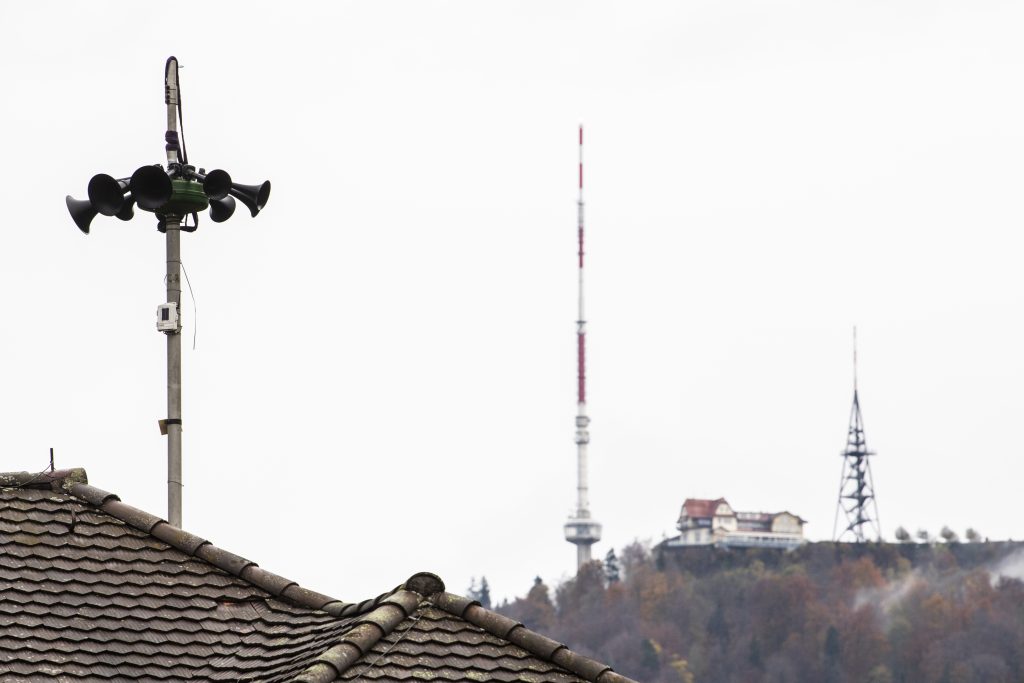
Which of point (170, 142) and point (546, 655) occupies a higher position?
point (170, 142)

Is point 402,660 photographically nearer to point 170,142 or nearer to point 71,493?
point 71,493

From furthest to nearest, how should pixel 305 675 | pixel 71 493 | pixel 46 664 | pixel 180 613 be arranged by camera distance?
pixel 71 493
pixel 180 613
pixel 46 664
pixel 305 675

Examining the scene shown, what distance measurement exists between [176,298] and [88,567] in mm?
4002

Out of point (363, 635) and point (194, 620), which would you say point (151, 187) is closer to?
point (194, 620)

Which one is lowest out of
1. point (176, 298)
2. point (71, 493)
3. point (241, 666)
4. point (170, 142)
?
point (241, 666)

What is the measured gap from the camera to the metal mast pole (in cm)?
1730

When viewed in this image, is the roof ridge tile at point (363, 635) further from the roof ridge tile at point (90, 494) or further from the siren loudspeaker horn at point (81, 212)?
the siren loudspeaker horn at point (81, 212)

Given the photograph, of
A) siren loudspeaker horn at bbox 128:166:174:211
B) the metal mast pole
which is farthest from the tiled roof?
siren loudspeaker horn at bbox 128:166:174:211

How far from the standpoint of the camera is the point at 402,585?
13.4 m

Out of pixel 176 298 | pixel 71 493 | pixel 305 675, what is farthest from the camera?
pixel 176 298

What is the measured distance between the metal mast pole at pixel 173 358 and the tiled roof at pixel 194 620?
2.30m

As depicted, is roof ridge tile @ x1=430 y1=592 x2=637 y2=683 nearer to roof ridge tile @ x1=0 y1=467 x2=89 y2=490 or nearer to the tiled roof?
the tiled roof

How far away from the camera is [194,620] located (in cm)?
1385

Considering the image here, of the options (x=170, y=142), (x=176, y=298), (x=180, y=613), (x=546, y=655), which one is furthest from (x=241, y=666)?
(x=170, y=142)
